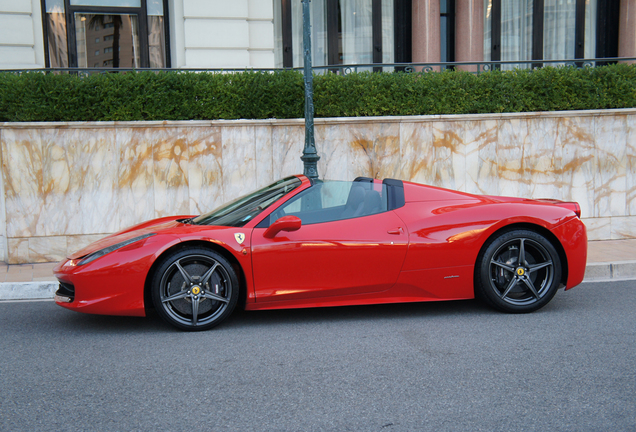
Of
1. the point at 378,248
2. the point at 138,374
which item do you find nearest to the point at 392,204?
the point at 378,248

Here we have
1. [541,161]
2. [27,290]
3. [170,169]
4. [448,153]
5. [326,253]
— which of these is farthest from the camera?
[541,161]

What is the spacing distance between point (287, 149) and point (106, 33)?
228 inches

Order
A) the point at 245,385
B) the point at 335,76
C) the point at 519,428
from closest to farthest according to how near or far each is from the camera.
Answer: the point at 519,428 → the point at 245,385 → the point at 335,76

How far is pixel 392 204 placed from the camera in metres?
5.14

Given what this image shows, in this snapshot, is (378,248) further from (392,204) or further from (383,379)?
(383,379)

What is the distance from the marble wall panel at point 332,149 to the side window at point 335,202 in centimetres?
372

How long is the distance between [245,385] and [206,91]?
20.2 feet

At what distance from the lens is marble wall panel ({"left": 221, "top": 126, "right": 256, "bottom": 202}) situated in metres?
8.75

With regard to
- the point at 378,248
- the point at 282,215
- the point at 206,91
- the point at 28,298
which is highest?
the point at 206,91

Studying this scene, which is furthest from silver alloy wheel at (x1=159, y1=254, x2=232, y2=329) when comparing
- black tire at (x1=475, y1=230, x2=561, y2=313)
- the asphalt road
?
black tire at (x1=475, y1=230, x2=561, y2=313)

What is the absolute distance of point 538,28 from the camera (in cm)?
1362

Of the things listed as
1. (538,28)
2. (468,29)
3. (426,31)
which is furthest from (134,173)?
(538,28)

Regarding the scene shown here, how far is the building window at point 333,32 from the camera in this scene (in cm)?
1285

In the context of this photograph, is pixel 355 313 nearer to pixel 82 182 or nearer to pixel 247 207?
pixel 247 207
